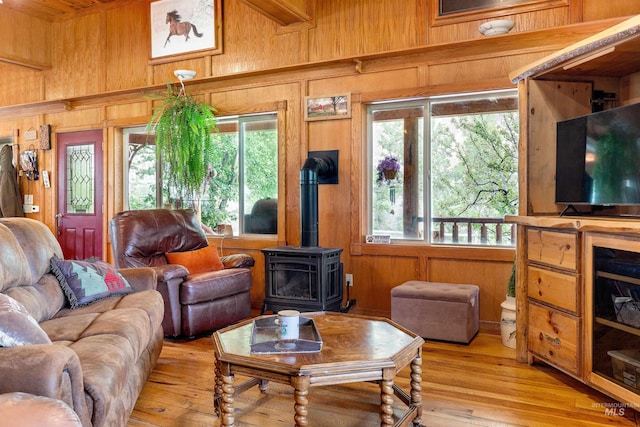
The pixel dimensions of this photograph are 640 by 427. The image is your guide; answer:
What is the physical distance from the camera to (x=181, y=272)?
3654 mm

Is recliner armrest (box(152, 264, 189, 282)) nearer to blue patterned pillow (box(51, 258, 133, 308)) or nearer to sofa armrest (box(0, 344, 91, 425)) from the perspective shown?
blue patterned pillow (box(51, 258, 133, 308))

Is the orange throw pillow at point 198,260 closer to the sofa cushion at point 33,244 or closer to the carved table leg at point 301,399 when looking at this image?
the sofa cushion at point 33,244

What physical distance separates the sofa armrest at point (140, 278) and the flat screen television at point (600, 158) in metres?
2.80

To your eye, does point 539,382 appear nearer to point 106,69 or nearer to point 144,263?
point 144,263

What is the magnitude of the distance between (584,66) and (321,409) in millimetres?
2621

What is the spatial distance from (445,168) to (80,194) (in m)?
4.76

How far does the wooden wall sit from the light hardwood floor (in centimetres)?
113

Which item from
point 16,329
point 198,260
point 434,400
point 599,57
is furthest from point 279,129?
Result: point 16,329

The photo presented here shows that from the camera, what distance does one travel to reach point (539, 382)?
110 inches

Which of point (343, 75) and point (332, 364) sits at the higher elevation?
point (343, 75)

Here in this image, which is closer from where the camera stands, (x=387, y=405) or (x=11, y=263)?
(x=387, y=405)

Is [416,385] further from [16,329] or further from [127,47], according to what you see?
[127,47]

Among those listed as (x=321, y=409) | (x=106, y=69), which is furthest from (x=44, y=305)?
(x=106, y=69)
